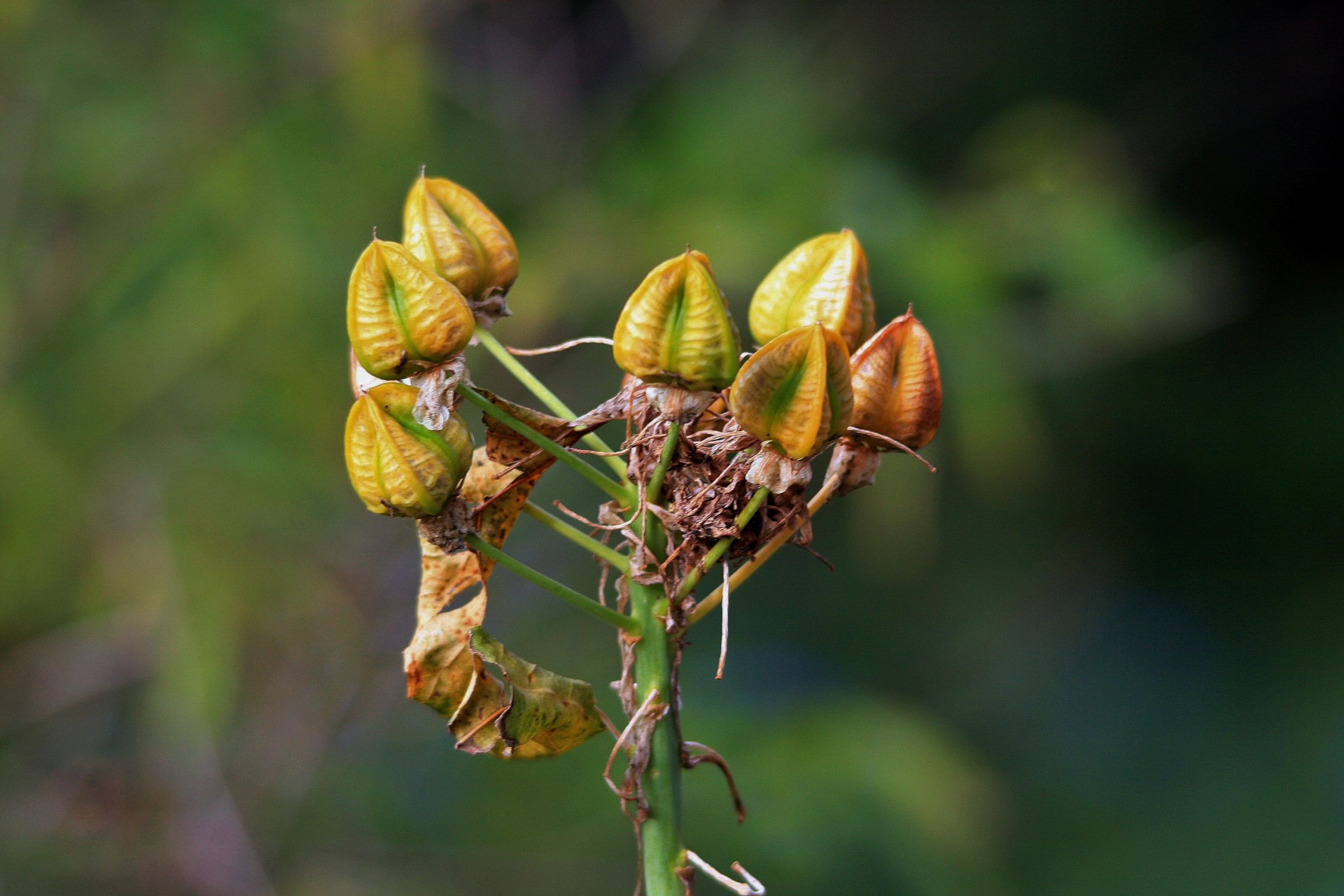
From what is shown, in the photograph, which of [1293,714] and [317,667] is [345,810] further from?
[1293,714]

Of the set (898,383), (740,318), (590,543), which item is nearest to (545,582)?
(590,543)

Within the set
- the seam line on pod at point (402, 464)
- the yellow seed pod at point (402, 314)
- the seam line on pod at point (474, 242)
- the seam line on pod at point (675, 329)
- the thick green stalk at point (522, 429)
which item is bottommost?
the seam line on pod at point (402, 464)

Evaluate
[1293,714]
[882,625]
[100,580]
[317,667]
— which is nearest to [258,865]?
[317,667]

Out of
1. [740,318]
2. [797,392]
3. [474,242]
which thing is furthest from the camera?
[740,318]

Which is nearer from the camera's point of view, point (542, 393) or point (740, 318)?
point (542, 393)

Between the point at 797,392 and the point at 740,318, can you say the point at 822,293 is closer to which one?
the point at 797,392

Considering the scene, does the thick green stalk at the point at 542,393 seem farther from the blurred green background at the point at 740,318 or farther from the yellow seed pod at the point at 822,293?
the blurred green background at the point at 740,318

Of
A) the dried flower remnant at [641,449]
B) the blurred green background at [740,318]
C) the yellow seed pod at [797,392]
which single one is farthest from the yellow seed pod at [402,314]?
the blurred green background at [740,318]
